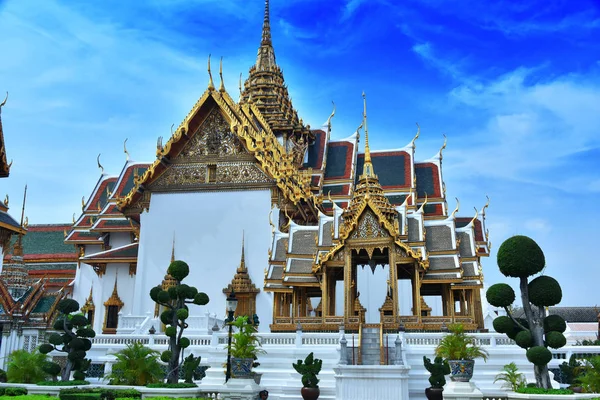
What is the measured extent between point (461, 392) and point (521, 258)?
2.23m

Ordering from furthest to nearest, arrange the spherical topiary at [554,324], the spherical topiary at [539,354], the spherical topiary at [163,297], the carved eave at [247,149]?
the carved eave at [247,149] < the spherical topiary at [163,297] < the spherical topiary at [554,324] < the spherical topiary at [539,354]

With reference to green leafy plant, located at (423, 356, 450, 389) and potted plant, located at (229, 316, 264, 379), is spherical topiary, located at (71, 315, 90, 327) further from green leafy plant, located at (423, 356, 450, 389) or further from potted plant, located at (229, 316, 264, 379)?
green leafy plant, located at (423, 356, 450, 389)

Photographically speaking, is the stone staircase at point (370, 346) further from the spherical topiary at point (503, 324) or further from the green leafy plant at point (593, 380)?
the green leafy plant at point (593, 380)

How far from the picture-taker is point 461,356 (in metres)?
9.59

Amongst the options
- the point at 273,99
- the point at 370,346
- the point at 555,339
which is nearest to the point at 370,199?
the point at 370,346

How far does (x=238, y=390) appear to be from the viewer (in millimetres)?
9648

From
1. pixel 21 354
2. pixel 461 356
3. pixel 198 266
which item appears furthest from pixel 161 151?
pixel 461 356

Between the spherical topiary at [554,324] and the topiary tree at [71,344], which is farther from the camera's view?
the topiary tree at [71,344]

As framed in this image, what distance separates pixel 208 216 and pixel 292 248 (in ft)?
14.9

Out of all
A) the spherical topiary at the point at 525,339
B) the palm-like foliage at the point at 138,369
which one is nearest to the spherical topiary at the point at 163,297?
the palm-like foliage at the point at 138,369

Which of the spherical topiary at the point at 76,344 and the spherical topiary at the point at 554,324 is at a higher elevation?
the spherical topiary at the point at 554,324

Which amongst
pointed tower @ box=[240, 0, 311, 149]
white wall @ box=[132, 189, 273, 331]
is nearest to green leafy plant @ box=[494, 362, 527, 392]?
white wall @ box=[132, 189, 273, 331]

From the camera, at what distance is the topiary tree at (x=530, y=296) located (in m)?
9.28

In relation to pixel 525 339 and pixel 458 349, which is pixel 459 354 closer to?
pixel 458 349
